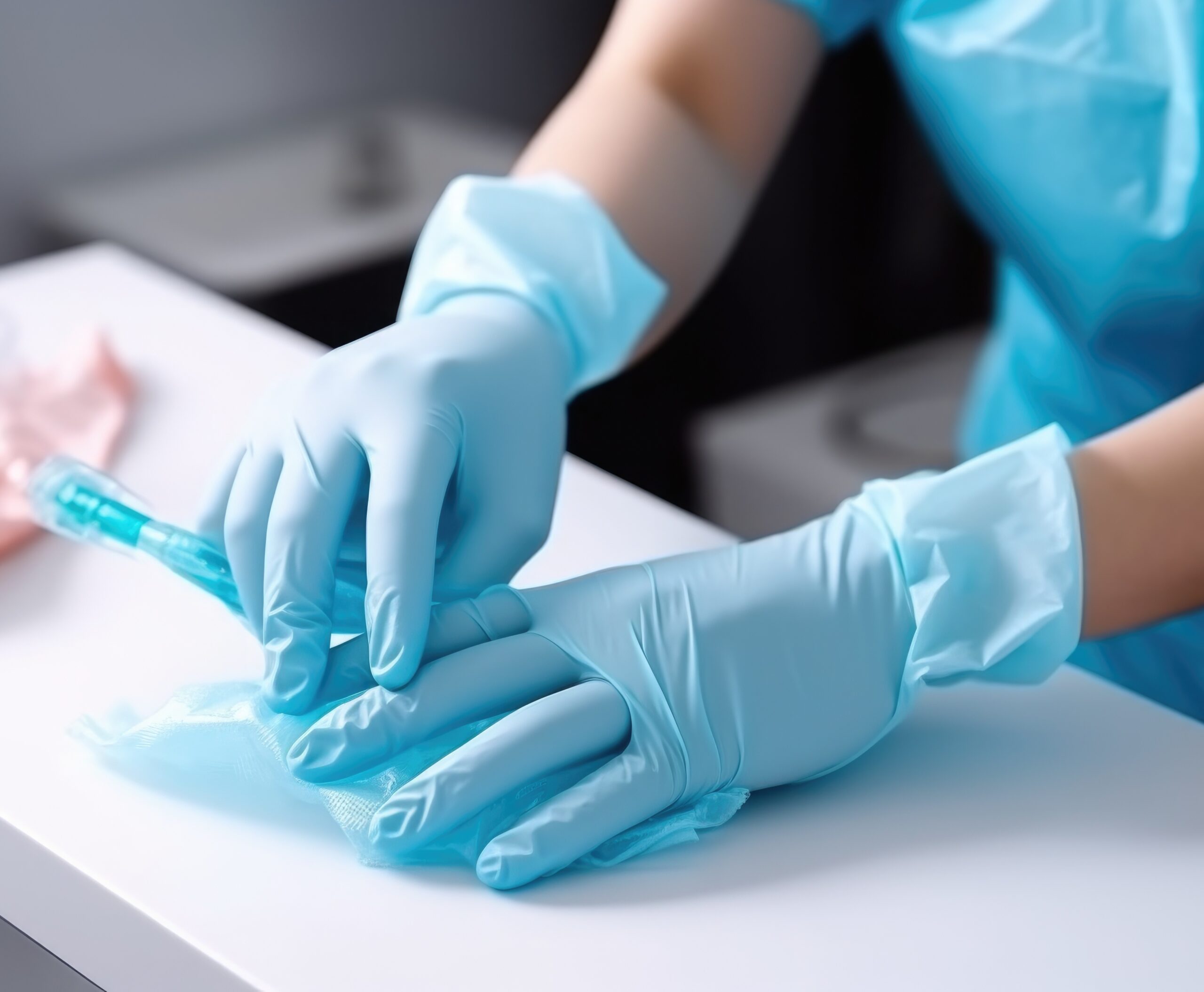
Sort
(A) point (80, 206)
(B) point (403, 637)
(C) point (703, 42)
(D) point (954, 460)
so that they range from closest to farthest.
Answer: (B) point (403, 637), (C) point (703, 42), (A) point (80, 206), (D) point (954, 460)

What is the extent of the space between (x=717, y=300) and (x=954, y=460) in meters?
0.58

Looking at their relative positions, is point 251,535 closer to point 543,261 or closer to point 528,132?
point 543,261

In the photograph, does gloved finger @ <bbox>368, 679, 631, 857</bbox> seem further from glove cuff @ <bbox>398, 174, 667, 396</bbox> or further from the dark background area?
the dark background area

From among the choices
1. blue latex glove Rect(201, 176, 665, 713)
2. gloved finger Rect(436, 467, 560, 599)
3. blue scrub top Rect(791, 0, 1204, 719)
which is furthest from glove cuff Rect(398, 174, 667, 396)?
blue scrub top Rect(791, 0, 1204, 719)

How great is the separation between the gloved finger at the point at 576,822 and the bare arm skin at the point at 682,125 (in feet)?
1.47

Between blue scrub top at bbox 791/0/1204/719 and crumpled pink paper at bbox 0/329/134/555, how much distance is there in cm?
59

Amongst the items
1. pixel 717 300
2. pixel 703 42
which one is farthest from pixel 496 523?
pixel 717 300

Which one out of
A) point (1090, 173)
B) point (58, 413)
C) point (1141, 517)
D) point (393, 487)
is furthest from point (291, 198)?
point (1141, 517)

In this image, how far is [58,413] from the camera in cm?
105

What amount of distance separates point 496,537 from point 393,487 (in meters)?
0.07

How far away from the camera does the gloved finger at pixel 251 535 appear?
768 millimetres

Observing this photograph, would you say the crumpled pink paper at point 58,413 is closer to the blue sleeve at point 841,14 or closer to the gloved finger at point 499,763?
the gloved finger at point 499,763

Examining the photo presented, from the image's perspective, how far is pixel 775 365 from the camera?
281cm

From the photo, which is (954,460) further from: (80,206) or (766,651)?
(766,651)
